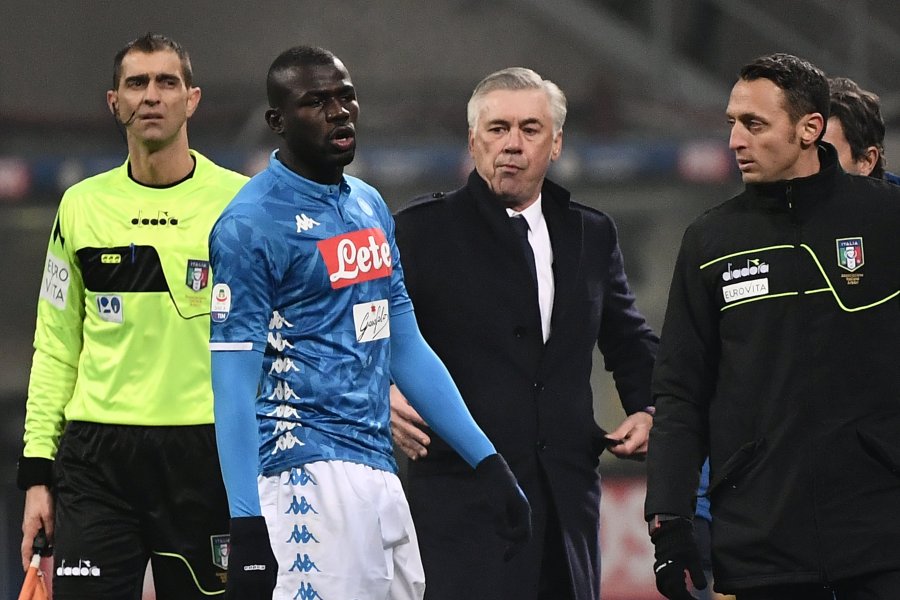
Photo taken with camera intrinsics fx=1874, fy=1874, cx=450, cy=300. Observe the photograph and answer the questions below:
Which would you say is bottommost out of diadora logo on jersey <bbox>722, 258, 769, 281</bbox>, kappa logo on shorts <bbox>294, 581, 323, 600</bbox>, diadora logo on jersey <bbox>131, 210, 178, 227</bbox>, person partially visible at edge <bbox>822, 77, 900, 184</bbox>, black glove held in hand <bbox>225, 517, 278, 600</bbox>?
kappa logo on shorts <bbox>294, 581, 323, 600</bbox>

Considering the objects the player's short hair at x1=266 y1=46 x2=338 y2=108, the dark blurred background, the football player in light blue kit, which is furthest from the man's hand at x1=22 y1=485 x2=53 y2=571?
the dark blurred background

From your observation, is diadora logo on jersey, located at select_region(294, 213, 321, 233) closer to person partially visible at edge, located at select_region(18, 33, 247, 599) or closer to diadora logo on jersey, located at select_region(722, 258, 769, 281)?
diadora logo on jersey, located at select_region(722, 258, 769, 281)

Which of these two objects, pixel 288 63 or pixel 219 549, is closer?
pixel 288 63

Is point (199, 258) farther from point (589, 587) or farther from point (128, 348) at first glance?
point (589, 587)

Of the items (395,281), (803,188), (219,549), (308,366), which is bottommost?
(219,549)

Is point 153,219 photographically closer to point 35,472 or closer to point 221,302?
point 35,472

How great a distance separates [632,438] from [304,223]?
1.39 meters

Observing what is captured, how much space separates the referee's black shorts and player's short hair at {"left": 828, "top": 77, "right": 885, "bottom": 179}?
196 centimetres

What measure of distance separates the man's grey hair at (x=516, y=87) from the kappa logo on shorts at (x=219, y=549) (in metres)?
1.35

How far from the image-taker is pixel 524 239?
5.20 m

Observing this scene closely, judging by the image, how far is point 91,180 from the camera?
213 inches

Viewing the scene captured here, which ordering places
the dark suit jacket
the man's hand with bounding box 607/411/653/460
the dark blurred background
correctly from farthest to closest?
the dark blurred background < the man's hand with bounding box 607/411/653/460 < the dark suit jacket

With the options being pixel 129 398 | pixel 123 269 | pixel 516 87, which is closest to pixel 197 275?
pixel 123 269

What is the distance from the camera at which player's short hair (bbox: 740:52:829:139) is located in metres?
4.26
